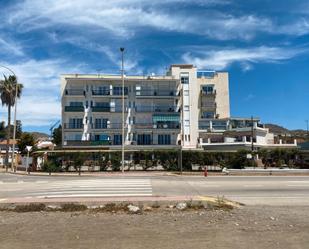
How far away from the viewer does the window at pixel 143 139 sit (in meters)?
79.8

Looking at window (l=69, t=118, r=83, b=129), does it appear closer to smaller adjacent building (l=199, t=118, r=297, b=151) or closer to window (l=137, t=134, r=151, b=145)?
window (l=137, t=134, r=151, b=145)

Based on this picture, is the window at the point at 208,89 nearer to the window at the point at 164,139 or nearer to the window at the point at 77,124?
the window at the point at 164,139

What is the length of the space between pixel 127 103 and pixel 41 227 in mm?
71212

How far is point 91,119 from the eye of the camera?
260 feet

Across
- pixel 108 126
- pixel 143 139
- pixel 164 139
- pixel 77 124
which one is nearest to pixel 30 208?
pixel 108 126

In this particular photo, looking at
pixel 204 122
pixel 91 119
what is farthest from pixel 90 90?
pixel 204 122

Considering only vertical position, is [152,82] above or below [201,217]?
above

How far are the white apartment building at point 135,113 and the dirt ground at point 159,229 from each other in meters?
64.0

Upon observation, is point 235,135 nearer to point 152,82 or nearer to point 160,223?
point 152,82

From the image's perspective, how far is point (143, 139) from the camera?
80125mm

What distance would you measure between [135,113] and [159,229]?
71.3 metres

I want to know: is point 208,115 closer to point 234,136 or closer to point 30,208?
point 234,136

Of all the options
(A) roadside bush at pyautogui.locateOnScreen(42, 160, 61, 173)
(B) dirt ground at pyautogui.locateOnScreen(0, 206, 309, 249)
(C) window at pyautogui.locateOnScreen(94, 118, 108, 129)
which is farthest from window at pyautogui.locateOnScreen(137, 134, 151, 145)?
(B) dirt ground at pyautogui.locateOnScreen(0, 206, 309, 249)

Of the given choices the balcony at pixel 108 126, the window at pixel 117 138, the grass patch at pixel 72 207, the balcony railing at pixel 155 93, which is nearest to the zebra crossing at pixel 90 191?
the grass patch at pixel 72 207
